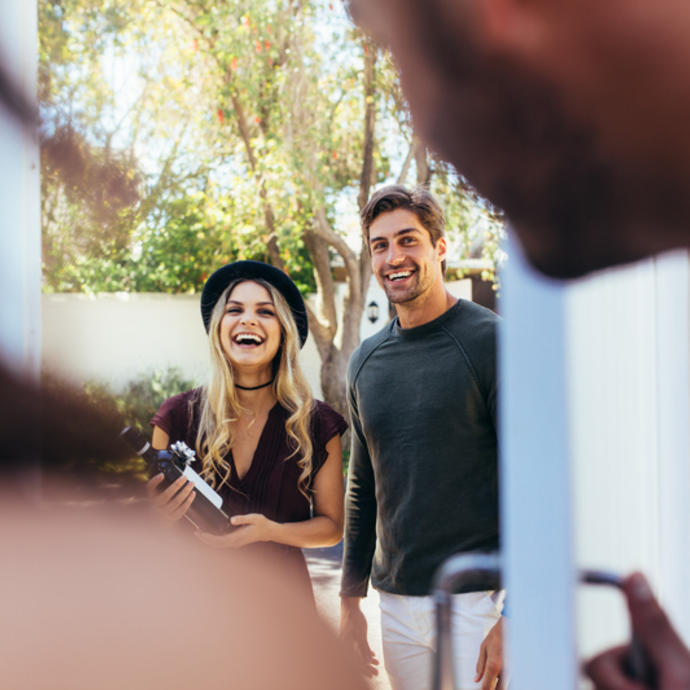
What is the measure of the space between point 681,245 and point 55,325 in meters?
0.58

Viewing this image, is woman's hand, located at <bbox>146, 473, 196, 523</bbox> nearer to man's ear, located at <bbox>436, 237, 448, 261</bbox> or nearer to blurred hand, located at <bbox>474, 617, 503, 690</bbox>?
blurred hand, located at <bbox>474, 617, 503, 690</bbox>

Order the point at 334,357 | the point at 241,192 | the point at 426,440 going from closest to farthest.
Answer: the point at 426,440
the point at 241,192
the point at 334,357

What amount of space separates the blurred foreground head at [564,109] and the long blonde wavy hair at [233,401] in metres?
1.48

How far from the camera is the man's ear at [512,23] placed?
1.14 ft

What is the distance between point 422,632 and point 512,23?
1745 mm

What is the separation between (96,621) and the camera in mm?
631

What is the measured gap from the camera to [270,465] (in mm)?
1806

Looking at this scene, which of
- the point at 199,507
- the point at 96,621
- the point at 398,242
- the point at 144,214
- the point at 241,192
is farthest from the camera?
the point at 241,192

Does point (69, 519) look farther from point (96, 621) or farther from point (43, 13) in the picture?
point (43, 13)

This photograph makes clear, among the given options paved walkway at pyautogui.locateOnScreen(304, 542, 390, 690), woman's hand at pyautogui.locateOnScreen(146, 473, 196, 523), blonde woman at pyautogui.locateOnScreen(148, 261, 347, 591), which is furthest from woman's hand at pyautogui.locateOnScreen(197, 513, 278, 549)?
paved walkway at pyautogui.locateOnScreen(304, 542, 390, 690)

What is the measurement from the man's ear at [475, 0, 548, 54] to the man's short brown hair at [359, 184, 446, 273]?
5.53 feet

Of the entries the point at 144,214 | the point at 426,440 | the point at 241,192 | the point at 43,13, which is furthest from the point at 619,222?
the point at 241,192

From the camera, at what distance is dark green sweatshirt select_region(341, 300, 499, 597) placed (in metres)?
1.80

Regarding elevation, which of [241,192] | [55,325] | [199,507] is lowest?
[199,507]
